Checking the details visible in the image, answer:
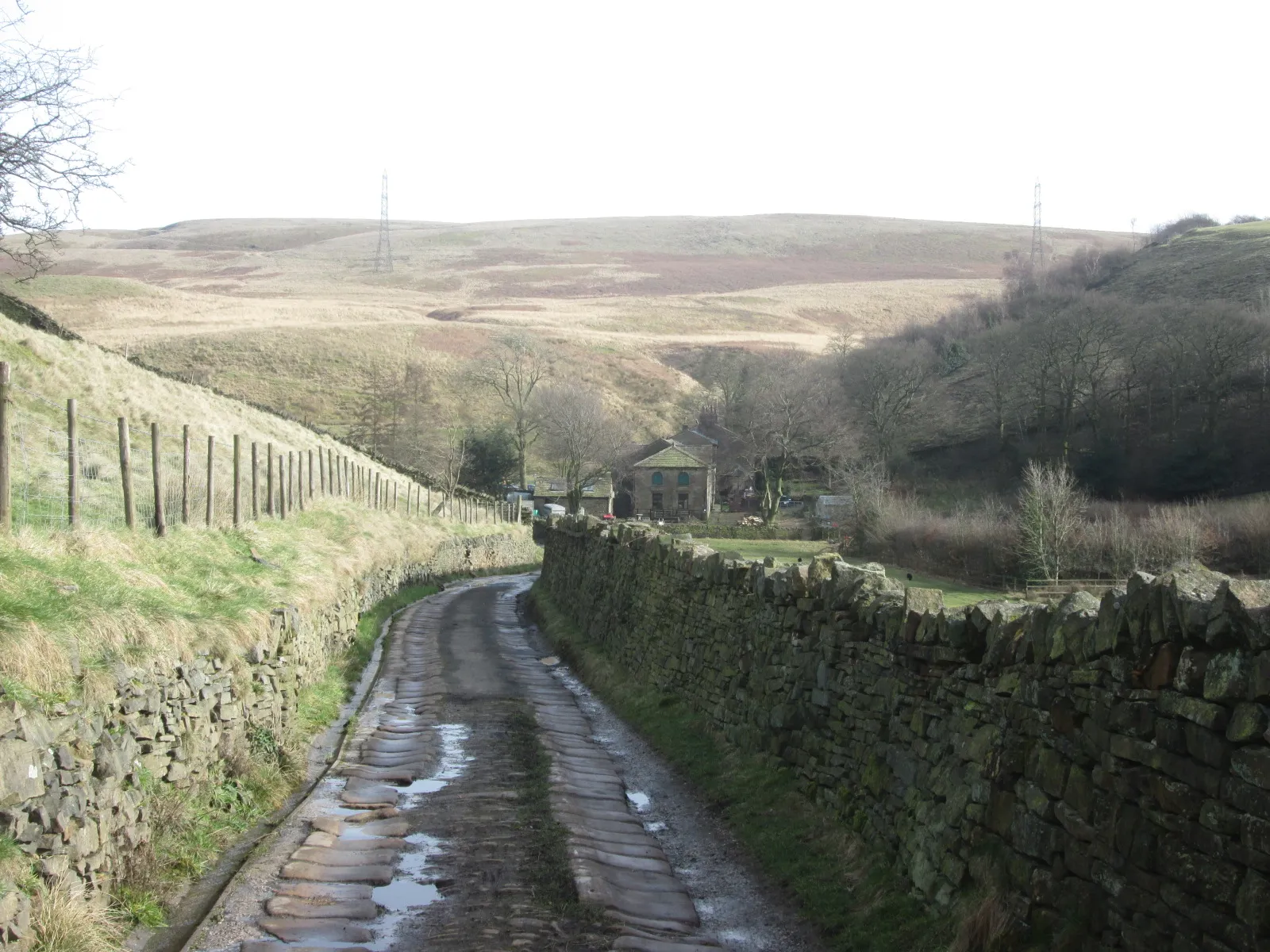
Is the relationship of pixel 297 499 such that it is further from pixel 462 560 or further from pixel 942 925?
pixel 942 925

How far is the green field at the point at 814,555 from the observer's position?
30.9 meters

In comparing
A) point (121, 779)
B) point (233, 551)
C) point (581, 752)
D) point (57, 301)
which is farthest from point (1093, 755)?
point (57, 301)

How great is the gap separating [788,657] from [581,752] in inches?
156

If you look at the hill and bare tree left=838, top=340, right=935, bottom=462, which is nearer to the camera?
bare tree left=838, top=340, right=935, bottom=462

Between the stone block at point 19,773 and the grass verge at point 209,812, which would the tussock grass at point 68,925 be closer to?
the grass verge at point 209,812

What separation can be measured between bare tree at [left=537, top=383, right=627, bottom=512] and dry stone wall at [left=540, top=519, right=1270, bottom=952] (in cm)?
7410

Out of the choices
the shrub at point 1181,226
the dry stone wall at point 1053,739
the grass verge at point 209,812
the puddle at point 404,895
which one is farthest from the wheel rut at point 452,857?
the shrub at point 1181,226

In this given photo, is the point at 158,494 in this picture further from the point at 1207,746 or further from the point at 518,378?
the point at 518,378

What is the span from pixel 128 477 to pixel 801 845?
428 inches

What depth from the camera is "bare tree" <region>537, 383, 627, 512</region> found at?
3477 inches

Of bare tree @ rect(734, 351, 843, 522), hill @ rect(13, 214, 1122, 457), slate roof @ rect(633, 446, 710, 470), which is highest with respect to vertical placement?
hill @ rect(13, 214, 1122, 457)

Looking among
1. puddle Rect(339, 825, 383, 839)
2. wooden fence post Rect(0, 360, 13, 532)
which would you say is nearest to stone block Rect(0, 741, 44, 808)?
puddle Rect(339, 825, 383, 839)

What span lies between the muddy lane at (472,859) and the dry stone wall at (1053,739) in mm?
1771

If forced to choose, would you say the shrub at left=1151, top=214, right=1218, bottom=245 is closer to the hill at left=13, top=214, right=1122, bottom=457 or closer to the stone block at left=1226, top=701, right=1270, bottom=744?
the hill at left=13, top=214, right=1122, bottom=457
